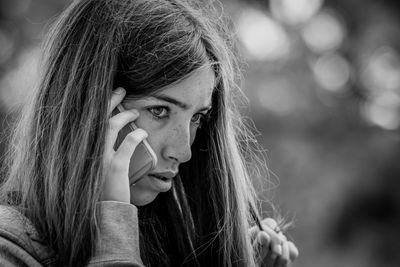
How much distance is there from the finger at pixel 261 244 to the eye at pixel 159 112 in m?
0.60

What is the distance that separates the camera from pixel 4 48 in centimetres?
564

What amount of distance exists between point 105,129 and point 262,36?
392cm

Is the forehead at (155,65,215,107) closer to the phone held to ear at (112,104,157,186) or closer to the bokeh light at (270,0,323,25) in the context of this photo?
the phone held to ear at (112,104,157,186)

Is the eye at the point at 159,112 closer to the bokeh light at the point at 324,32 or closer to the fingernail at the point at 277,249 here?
the fingernail at the point at 277,249

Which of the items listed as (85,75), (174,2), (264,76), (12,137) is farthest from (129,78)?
(264,76)

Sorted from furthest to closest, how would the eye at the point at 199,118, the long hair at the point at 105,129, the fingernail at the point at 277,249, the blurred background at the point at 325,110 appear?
the blurred background at the point at 325,110 < the fingernail at the point at 277,249 < the eye at the point at 199,118 < the long hair at the point at 105,129

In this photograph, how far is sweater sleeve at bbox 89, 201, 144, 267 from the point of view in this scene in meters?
1.65

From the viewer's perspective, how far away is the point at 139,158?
1.89 m

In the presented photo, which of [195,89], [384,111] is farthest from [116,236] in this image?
[384,111]

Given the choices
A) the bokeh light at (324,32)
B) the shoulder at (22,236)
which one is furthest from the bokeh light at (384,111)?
the shoulder at (22,236)

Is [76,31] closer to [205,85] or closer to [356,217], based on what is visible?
[205,85]

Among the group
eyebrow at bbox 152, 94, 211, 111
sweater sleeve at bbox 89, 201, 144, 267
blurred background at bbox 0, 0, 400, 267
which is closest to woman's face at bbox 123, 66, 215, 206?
eyebrow at bbox 152, 94, 211, 111

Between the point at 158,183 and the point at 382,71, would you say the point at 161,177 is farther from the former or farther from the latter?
the point at 382,71

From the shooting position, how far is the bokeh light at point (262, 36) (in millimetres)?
5395
